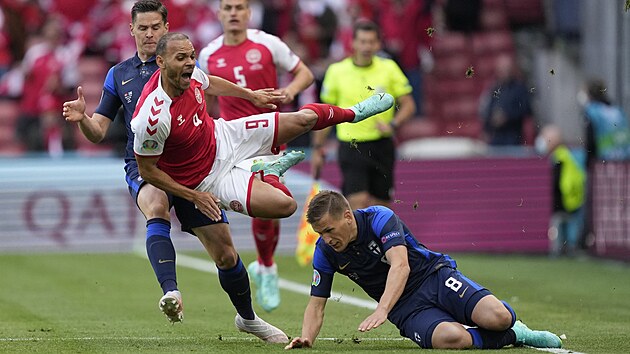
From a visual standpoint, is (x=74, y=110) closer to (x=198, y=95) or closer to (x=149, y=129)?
(x=149, y=129)

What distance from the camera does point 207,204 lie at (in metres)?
8.54

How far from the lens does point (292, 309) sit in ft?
Answer: 38.2

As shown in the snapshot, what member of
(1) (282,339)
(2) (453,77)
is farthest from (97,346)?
(2) (453,77)

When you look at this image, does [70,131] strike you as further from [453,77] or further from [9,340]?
[9,340]

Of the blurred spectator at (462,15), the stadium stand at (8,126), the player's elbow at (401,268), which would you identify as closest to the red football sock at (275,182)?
the player's elbow at (401,268)

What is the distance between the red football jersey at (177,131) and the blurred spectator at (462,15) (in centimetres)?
1458

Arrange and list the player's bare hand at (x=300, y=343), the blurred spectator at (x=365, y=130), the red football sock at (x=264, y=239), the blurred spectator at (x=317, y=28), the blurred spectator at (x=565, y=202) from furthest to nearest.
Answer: the blurred spectator at (x=317, y=28)
the blurred spectator at (x=565, y=202)
the blurred spectator at (x=365, y=130)
the red football sock at (x=264, y=239)
the player's bare hand at (x=300, y=343)

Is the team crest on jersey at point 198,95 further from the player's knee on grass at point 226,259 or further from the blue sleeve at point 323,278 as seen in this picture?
the blue sleeve at point 323,278

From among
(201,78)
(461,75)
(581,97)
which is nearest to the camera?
(201,78)

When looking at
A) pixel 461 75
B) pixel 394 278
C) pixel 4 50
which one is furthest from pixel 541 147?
pixel 394 278

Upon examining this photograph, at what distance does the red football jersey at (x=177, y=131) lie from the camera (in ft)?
27.2

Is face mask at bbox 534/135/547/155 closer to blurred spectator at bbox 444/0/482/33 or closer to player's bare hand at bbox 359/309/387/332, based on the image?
blurred spectator at bbox 444/0/482/33

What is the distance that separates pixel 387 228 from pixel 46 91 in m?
13.5

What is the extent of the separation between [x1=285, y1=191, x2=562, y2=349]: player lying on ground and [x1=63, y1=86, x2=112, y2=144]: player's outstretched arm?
1759 millimetres
